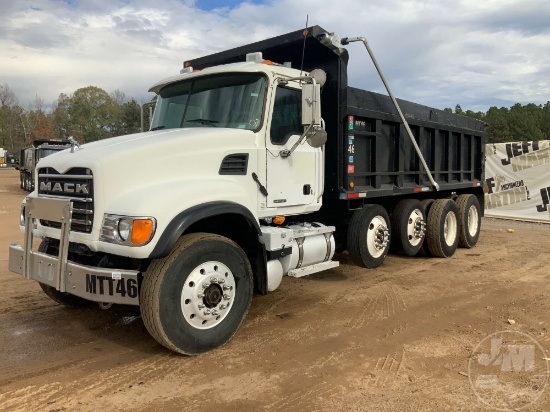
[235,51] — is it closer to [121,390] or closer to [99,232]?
[99,232]

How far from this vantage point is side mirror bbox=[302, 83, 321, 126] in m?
4.65

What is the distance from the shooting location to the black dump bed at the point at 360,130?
19.7 ft

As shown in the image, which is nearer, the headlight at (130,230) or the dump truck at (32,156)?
the headlight at (130,230)

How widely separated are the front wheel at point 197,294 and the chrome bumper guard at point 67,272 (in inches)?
6.6

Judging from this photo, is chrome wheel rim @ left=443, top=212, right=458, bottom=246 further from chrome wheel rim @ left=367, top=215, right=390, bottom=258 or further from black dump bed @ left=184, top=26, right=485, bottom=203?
chrome wheel rim @ left=367, top=215, right=390, bottom=258

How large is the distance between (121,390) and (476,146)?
908cm

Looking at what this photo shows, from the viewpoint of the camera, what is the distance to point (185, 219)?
3.75 metres

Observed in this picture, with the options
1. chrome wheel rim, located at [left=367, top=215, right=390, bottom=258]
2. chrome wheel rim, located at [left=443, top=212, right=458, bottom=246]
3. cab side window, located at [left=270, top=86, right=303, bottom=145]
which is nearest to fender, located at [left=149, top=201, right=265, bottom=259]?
cab side window, located at [left=270, top=86, right=303, bottom=145]

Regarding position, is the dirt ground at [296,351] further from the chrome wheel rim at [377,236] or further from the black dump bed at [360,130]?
the black dump bed at [360,130]

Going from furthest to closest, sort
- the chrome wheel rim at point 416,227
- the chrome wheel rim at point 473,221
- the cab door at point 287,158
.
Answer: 1. the chrome wheel rim at point 473,221
2. the chrome wheel rim at point 416,227
3. the cab door at point 287,158

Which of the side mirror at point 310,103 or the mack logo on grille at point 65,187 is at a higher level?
the side mirror at point 310,103

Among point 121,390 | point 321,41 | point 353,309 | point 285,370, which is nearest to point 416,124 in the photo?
point 321,41

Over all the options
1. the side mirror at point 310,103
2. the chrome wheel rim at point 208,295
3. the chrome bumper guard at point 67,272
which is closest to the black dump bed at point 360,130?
the side mirror at point 310,103

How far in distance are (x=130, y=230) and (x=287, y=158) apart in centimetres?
214
